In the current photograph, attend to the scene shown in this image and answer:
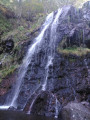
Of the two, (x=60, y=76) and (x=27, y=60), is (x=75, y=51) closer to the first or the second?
(x=60, y=76)

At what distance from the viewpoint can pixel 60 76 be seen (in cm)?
1370

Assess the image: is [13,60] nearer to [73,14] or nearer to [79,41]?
[79,41]

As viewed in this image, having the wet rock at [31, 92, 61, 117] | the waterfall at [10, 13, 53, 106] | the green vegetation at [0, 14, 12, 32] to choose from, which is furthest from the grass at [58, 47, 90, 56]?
the green vegetation at [0, 14, 12, 32]

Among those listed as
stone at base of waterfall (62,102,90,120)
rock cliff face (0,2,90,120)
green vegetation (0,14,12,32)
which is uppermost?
green vegetation (0,14,12,32)

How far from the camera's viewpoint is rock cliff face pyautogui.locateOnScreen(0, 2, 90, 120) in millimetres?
11188

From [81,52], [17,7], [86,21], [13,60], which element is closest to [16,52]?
[13,60]

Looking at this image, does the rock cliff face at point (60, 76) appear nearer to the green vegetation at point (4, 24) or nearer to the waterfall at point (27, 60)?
the waterfall at point (27, 60)

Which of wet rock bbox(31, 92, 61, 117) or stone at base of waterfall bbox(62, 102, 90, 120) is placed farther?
wet rock bbox(31, 92, 61, 117)

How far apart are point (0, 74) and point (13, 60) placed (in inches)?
97.8

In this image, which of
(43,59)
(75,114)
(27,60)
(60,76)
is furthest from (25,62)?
(75,114)

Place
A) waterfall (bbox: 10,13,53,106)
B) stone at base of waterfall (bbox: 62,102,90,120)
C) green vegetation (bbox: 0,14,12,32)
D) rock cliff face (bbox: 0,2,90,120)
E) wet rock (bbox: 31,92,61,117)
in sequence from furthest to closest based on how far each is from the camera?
green vegetation (bbox: 0,14,12,32) < waterfall (bbox: 10,13,53,106) < rock cliff face (bbox: 0,2,90,120) < wet rock (bbox: 31,92,61,117) < stone at base of waterfall (bbox: 62,102,90,120)

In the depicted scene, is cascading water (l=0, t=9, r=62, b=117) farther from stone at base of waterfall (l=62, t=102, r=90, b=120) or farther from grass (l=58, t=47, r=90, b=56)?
stone at base of waterfall (l=62, t=102, r=90, b=120)

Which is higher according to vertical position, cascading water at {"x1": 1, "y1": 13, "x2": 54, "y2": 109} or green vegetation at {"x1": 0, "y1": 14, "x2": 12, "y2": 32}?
green vegetation at {"x1": 0, "y1": 14, "x2": 12, "y2": 32}

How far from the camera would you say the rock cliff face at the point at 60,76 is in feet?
36.7
